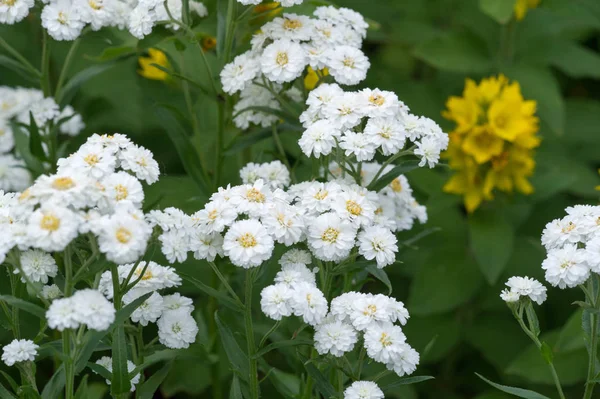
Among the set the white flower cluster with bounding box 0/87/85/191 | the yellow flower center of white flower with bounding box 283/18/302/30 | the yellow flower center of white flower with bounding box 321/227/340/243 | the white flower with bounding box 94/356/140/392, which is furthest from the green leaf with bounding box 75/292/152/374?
the white flower cluster with bounding box 0/87/85/191

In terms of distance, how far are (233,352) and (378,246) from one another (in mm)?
409

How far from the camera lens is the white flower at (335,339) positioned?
5.71 ft

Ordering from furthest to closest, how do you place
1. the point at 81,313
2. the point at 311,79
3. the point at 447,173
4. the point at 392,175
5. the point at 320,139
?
the point at 447,173
the point at 311,79
the point at 392,175
the point at 320,139
the point at 81,313

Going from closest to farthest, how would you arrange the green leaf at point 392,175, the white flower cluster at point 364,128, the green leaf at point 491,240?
the white flower cluster at point 364,128 → the green leaf at point 392,175 → the green leaf at point 491,240

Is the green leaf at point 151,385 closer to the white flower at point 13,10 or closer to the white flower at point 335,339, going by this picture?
the white flower at point 335,339

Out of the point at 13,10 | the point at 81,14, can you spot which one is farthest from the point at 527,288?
the point at 13,10

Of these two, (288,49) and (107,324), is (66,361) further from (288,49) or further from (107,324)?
(288,49)

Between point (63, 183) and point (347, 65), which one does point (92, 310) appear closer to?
point (63, 183)

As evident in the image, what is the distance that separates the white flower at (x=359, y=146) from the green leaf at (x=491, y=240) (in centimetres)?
99

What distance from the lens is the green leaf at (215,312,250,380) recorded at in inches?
76.2

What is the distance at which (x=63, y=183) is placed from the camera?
1604 millimetres

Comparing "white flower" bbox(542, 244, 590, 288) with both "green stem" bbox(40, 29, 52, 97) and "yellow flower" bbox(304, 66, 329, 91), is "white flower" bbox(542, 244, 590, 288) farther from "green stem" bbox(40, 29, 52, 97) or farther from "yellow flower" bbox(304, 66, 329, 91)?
"green stem" bbox(40, 29, 52, 97)

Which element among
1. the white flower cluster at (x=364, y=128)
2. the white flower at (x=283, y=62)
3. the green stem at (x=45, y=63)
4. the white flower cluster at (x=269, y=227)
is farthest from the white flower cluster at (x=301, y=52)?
the green stem at (x=45, y=63)

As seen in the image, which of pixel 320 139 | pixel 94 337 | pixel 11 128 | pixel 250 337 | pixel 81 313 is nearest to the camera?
pixel 81 313
